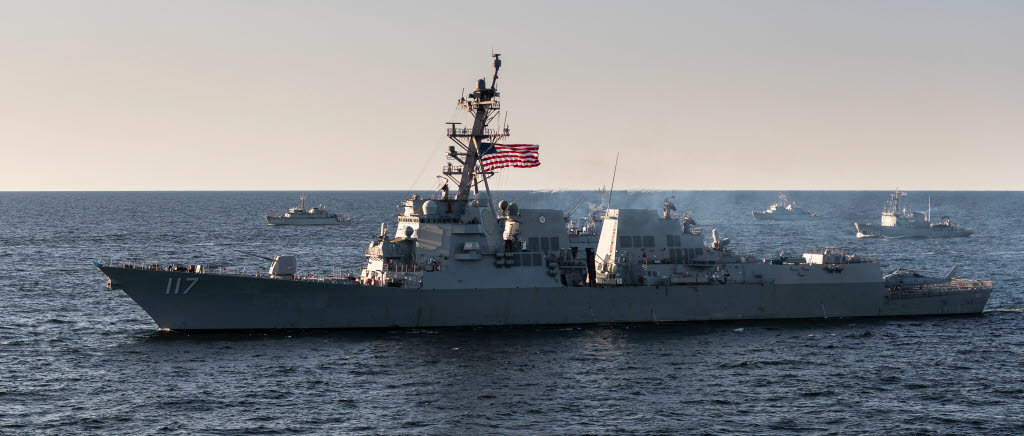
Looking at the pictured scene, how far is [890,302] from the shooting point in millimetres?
43406

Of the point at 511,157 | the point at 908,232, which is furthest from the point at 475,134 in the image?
the point at 908,232

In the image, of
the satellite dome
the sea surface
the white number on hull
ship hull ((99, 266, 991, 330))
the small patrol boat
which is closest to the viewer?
the sea surface

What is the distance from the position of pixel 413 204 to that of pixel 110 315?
1509cm

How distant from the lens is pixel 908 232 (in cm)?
10106

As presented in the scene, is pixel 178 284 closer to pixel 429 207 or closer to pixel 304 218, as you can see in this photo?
pixel 429 207

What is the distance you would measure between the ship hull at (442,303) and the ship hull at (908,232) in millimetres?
61763

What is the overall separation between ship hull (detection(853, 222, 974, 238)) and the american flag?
72.4 meters

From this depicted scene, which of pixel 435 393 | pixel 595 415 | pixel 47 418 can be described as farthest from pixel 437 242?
pixel 47 418

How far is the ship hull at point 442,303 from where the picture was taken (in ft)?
119

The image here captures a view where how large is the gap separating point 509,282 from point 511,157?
5505 millimetres

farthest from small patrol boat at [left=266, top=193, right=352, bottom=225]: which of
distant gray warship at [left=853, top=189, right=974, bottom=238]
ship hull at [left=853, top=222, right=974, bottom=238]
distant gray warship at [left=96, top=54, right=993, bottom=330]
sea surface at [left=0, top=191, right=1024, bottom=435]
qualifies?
distant gray warship at [left=96, top=54, right=993, bottom=330]

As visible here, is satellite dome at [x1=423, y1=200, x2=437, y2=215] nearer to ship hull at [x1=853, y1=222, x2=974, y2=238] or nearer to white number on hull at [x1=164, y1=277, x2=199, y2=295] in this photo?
white number on hull at [x1=164, y1=277, x2=199, y2=295]

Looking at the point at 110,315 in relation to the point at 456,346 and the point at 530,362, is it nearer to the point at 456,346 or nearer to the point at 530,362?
the point at 456,346

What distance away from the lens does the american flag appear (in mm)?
39969
